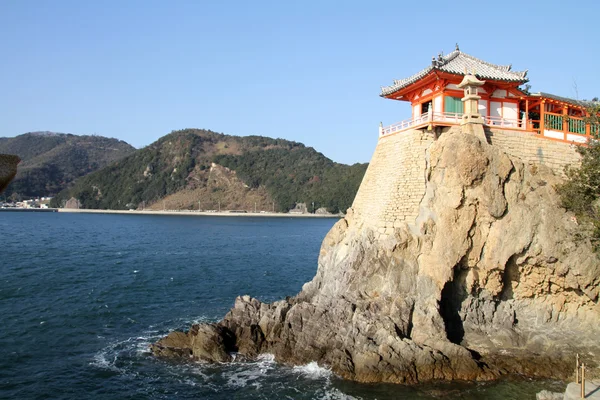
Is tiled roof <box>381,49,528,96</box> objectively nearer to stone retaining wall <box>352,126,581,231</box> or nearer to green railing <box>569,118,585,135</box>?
stone retaining wall <box>352,126,581,231</box>

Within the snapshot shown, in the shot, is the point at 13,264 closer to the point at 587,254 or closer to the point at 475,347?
the point at 475,347

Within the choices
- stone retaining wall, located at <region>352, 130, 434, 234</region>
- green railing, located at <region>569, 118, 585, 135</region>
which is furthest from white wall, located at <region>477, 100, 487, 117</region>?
green railing, located at <region>569, 118, 585, 135</region>

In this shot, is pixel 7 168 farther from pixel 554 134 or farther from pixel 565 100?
pixel 565 100

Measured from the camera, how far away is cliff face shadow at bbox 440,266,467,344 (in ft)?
70.4

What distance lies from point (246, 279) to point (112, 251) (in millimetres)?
23934

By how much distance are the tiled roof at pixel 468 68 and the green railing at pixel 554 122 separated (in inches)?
111

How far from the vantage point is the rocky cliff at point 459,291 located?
65.4ft

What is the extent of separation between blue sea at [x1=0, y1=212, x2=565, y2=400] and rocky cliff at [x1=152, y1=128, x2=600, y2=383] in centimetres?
120

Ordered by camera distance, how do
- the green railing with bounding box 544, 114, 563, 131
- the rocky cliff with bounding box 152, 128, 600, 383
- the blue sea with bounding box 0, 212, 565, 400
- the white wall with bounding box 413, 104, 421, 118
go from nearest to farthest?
the blue sea with bounding box 0, 212, 565, 400 → the rocky cliff with bounding box 152, 128, 600, 383 → the green railing with bounding box 544, 114, 563, 131 → the white wall with bounding box 413, 104, 421, 118

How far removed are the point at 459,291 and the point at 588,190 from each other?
7.15 m

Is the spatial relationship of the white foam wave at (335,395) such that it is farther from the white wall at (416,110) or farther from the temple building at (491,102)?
the white wall at (416,110)

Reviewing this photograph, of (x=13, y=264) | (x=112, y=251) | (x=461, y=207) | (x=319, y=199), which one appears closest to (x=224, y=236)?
(x=112, y=251)

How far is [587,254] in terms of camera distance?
20500mm

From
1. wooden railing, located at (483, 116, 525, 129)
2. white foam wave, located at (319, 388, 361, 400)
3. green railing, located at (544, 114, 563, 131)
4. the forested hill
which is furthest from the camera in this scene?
the forested hill
